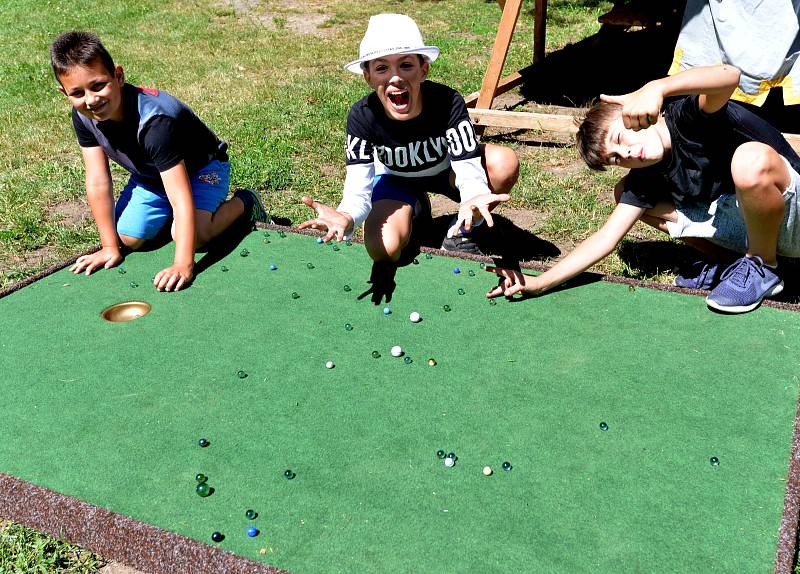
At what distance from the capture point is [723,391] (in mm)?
2461

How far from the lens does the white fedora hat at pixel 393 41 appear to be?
2975 mm

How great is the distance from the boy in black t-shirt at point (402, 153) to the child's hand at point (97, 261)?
42.8 inches

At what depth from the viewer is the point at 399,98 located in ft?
10.3

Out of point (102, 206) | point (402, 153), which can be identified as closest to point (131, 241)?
point (102, 206)

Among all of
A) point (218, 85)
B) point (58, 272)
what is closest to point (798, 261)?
point (58, 272)

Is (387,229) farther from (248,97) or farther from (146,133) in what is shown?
(248,97)

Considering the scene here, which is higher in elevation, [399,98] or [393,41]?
[393,41]

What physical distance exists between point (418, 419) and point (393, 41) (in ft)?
5.07

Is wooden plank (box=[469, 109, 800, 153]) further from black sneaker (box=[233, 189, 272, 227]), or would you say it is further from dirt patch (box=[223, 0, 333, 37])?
dirt patch (box=[223, 0, 333, 37])

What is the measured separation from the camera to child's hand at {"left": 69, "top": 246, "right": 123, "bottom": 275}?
355 centimetres

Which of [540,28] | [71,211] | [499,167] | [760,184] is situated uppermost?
[760,184]

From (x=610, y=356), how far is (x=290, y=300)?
1359 millimetres

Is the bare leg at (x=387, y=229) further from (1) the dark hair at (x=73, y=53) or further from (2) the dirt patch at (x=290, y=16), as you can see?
(2) the dirt patch at (x=290, y=16)

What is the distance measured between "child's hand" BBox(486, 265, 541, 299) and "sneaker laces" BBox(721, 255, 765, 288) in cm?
76
